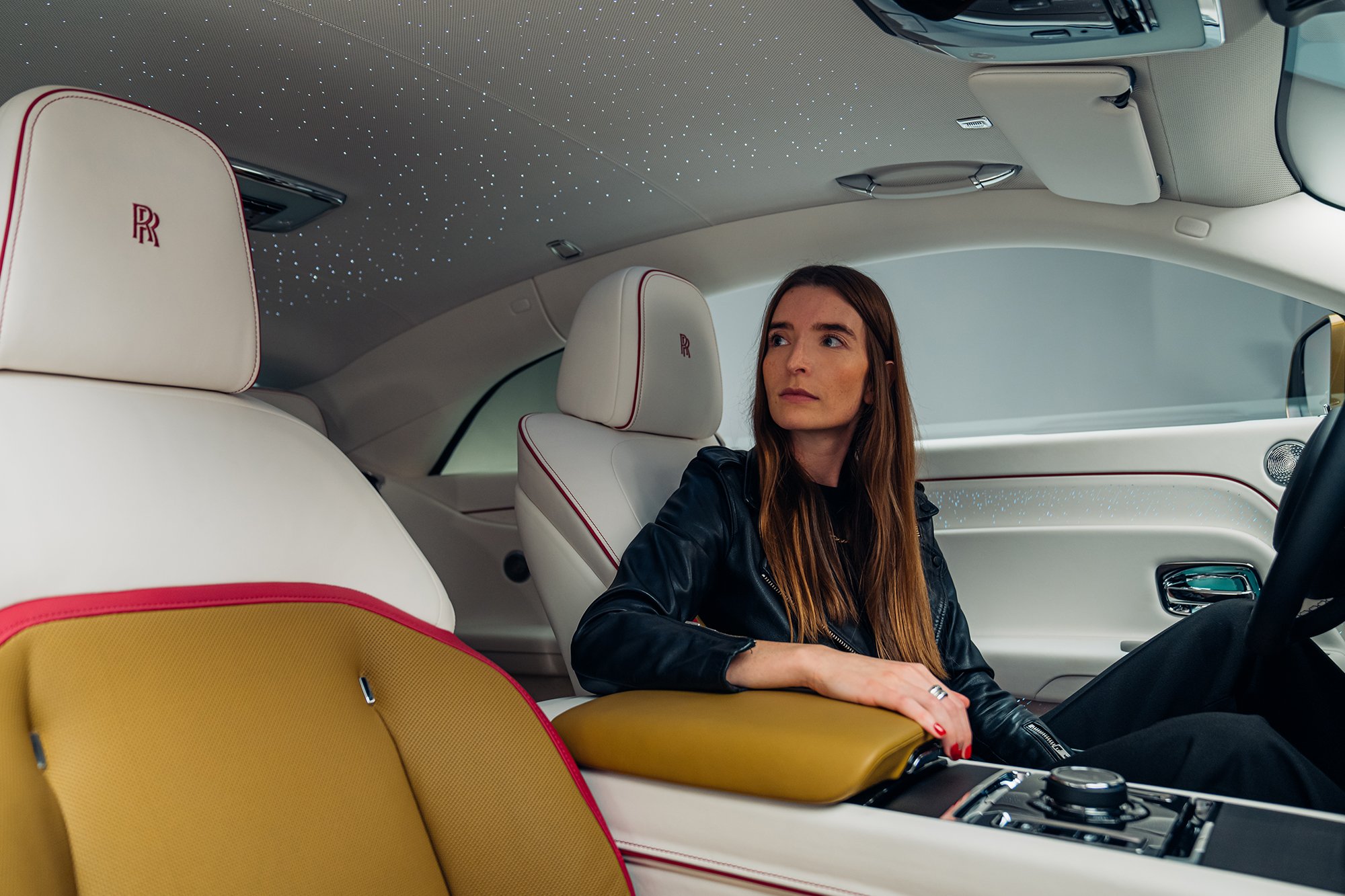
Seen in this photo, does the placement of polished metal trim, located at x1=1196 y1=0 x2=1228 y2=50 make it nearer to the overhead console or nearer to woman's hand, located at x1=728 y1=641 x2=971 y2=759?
the overhead console

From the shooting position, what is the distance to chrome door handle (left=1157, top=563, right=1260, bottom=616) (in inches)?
81.6

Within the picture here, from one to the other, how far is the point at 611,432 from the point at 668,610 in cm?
49

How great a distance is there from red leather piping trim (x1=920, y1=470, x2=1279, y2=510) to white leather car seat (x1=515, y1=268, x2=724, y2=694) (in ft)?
2.19

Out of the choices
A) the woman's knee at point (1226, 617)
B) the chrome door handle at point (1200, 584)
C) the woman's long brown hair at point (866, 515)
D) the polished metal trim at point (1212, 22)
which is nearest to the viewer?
the polished metal trim at point (1212, 22)

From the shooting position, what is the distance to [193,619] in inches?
38.3

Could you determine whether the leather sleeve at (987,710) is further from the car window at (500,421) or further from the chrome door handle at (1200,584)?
the car window at (500,421)

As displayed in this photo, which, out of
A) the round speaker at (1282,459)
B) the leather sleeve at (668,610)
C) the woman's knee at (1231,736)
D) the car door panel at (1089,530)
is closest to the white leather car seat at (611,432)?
the leather sleeve at (668,610)

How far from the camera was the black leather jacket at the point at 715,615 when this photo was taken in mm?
1301

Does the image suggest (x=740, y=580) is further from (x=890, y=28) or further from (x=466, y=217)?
(x=466, y=217)

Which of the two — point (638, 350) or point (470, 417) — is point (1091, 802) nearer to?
point (638, 350)

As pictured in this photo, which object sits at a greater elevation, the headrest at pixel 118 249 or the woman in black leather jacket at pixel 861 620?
the headrest at pixel 118 249

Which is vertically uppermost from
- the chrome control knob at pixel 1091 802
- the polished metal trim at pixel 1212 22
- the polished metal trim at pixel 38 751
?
the polished metal trim at pixel 1212 22

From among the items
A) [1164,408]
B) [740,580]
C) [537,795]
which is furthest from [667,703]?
[1164,408]

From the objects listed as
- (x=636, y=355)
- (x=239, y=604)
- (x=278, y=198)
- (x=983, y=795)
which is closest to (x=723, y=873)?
(x=983, y=795)
